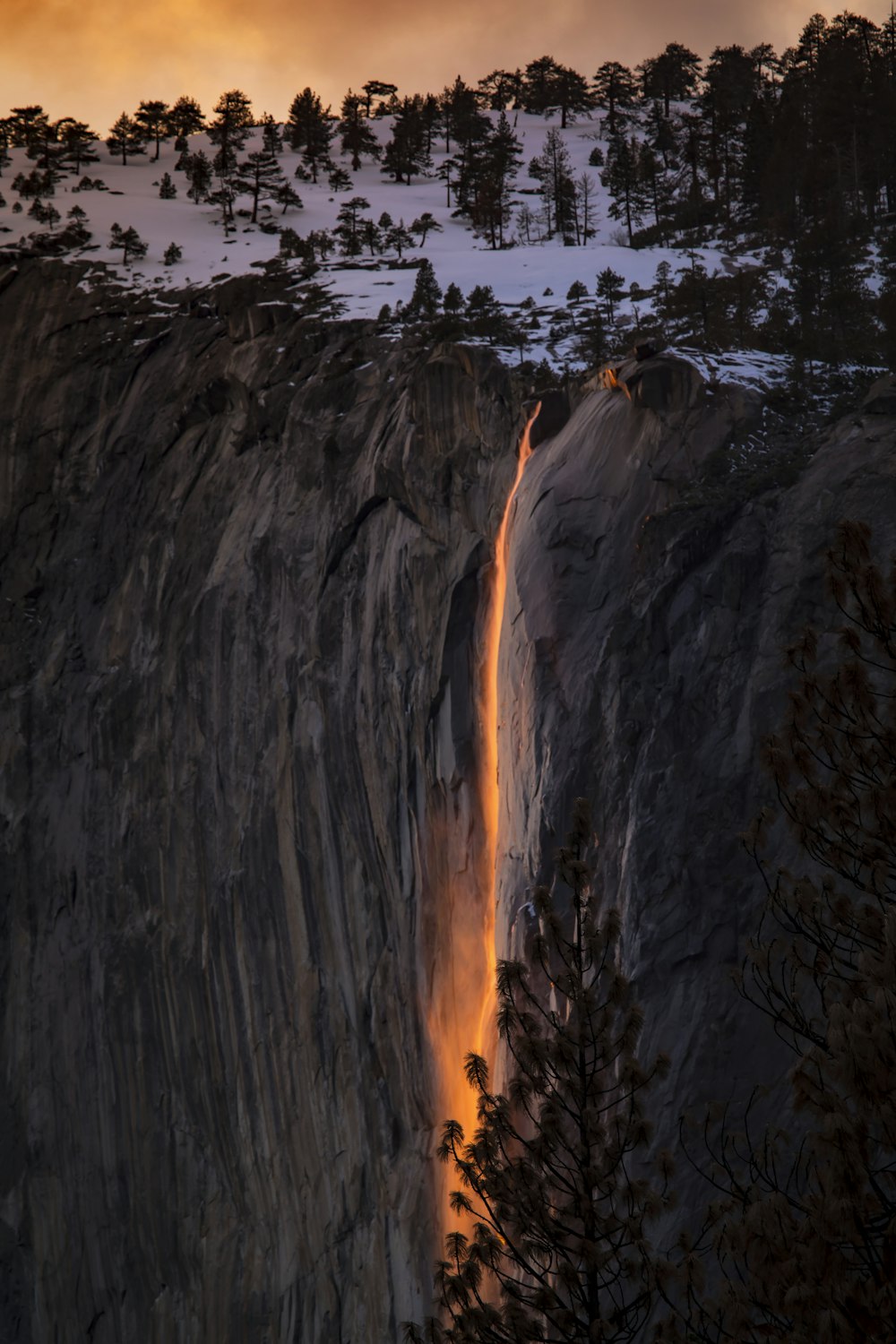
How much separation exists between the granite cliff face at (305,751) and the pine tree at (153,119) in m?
40.3

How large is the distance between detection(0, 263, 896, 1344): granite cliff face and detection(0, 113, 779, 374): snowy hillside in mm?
2905

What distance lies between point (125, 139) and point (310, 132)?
10.6 metres

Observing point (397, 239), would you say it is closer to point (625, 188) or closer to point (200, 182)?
point (625, 188)

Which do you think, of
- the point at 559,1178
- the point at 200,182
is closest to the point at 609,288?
the point at 559,1178

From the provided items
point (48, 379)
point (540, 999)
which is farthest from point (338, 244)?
point (540, 999)

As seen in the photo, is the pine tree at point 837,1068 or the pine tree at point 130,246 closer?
the pine tree at point 837,1068

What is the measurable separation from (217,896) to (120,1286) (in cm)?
974

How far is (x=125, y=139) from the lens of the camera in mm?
76125

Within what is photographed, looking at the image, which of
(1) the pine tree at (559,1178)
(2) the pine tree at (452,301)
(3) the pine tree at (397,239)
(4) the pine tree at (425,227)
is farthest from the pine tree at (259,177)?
(1) the pine tree at (559,1178)

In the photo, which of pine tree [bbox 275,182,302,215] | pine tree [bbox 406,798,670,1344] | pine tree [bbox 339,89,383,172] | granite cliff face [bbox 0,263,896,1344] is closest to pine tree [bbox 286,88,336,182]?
pine tree [bbox 339,89,383,172]

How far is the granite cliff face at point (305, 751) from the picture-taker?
1852 centimetres

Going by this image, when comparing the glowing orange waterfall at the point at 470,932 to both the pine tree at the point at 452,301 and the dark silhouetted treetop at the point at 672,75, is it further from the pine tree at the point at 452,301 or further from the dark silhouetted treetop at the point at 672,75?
the dark silhouetted treetop at the point at 672,75

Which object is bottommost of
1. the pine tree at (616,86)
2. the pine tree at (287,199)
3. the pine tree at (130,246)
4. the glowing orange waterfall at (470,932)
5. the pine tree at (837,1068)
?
the pine tree at (837,1068)

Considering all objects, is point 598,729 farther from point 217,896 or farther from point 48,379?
point 48,379
